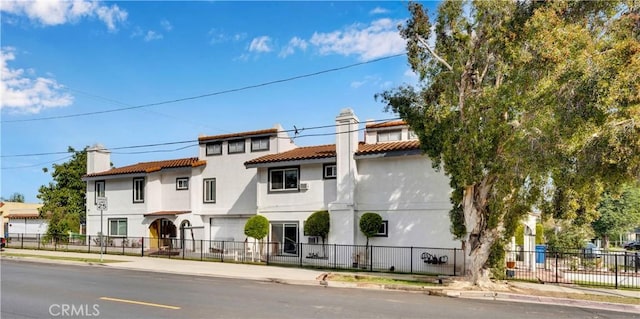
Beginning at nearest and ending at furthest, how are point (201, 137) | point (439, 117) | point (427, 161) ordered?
point (439, 117)
point (427, 161)
point (201, 137)

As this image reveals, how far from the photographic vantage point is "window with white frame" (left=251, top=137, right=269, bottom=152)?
2848cm

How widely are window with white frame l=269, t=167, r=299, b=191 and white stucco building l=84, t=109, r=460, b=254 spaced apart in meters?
0.06

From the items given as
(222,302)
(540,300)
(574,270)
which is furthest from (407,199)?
(222,302)

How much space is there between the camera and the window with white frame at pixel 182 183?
3092 centimetres

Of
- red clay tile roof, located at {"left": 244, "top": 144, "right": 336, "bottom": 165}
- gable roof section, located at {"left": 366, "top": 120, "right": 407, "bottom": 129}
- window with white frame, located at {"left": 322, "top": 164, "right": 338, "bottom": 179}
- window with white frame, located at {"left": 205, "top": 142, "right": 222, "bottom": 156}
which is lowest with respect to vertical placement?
window with white frame, located at {"left": 322, "top": 164, "right": 338, "bottom": 179}

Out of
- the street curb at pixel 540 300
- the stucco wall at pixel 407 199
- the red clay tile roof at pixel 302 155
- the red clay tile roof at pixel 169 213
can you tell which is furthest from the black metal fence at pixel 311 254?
the street curb at pixel 540 300

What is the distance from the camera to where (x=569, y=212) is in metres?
14.4

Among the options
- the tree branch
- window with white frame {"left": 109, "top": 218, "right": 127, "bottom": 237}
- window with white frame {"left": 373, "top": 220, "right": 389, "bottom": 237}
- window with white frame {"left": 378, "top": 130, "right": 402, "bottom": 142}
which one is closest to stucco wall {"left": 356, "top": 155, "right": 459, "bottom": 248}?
window with white frame {"left": 373, "top": 220, "right": 389, "bottom": 237}

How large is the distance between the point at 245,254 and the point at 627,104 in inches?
776

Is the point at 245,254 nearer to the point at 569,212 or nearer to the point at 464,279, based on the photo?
the point at 464,279

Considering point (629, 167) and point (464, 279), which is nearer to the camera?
point (629, 167)

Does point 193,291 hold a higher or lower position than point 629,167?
lower

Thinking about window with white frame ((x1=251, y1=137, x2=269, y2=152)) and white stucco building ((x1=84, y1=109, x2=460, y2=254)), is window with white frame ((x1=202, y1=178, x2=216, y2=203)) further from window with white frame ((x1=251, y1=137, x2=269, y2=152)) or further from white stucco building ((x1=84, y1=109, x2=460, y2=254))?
window with white frame ((x1=251, y1=137, x2=269, y2=152))

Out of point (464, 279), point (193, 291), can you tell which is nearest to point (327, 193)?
point (464, 279)
